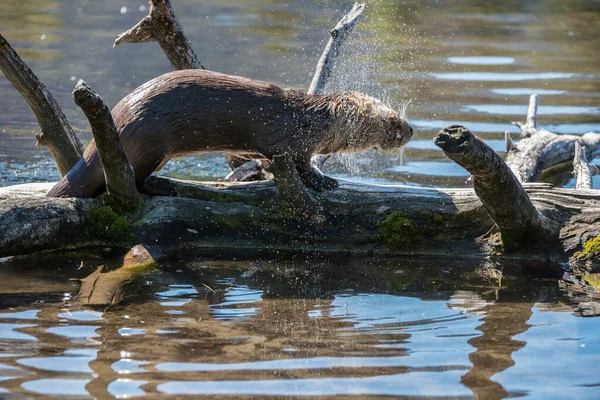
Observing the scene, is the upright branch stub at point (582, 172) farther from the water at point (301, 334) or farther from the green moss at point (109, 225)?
the green moss at point (109, 225)

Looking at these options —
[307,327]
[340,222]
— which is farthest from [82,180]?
[307,327]

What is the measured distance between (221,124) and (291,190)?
0.64 m

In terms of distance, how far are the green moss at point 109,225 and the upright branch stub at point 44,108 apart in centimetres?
136

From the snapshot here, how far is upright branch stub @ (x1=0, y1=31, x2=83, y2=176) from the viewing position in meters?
6.13

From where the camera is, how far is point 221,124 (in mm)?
5543

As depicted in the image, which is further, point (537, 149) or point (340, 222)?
point (537, 149)

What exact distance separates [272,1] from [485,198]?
41.2 feet

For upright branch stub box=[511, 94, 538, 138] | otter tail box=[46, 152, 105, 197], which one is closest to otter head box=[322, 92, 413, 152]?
otter tail box=[46, 152, 105, 197]

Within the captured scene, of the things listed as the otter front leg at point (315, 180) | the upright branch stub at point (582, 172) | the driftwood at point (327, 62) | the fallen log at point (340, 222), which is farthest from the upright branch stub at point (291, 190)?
the upright branch stub at point (582, 172)

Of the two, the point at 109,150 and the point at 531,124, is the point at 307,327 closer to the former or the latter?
the point at 109,150

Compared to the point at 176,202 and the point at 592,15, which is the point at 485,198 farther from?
the point at 592,15

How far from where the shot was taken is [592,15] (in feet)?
52.6

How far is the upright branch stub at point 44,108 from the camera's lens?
6133 mm

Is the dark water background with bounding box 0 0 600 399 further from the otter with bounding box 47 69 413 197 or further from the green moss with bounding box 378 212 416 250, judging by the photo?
the otter with bounding box 47 69 413 197
